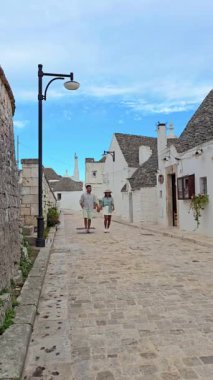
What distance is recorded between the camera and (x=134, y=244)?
10.5 meters

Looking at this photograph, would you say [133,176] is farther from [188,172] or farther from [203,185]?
[203,185]

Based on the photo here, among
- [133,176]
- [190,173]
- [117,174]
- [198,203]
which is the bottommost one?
[198,203]

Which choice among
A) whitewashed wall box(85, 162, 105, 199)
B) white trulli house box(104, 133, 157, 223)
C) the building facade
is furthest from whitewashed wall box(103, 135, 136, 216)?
the building facade

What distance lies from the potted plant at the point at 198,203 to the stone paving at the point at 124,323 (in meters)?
5.02

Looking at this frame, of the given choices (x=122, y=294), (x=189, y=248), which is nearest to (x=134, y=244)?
(x=189, y=248)

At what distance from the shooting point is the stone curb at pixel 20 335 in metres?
2.62

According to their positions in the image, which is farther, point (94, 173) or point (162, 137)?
point (94, 173)

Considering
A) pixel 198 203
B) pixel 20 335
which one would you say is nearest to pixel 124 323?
pixel 20 335

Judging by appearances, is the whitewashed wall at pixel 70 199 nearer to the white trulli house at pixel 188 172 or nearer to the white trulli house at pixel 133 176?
the white trulli house at pixel 133 176

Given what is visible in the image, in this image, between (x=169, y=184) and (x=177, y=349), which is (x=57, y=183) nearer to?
(x=169, y=184)

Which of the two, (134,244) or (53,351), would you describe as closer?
(53,351)

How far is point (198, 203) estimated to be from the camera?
12.0 meters

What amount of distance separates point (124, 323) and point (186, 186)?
1027cm

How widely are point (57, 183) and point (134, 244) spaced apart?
52.1 meters
